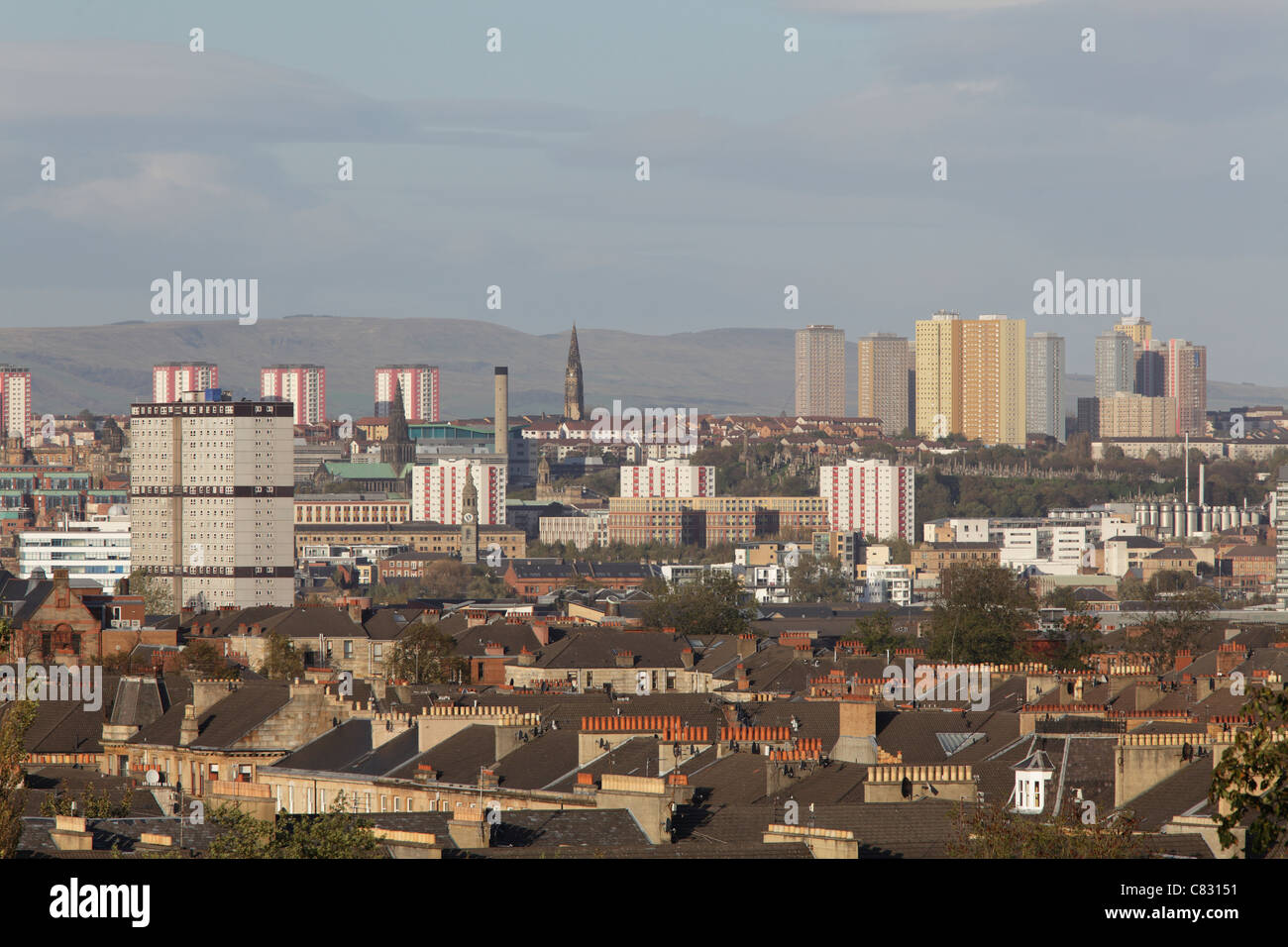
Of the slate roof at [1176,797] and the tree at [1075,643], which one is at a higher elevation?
the slate roof at [1176,797]

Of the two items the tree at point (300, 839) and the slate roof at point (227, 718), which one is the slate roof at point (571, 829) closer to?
the tree at point (300, 839)

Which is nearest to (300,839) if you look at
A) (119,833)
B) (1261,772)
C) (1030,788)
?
(119,833)

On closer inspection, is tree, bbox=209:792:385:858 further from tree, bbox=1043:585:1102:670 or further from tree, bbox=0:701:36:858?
tree, bbox=1043:585:1102:670

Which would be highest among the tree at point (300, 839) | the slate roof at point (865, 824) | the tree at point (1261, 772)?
the tree at point (1261, 772)

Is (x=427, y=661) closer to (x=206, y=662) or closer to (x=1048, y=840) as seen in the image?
(x=206, y=662)

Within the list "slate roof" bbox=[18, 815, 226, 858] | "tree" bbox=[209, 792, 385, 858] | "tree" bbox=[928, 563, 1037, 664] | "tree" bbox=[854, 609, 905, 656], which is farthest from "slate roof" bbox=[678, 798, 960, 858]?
"tree" bbox=[854, 609, 905, 656]

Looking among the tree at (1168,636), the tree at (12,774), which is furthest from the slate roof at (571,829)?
the tree at (1168,636)
